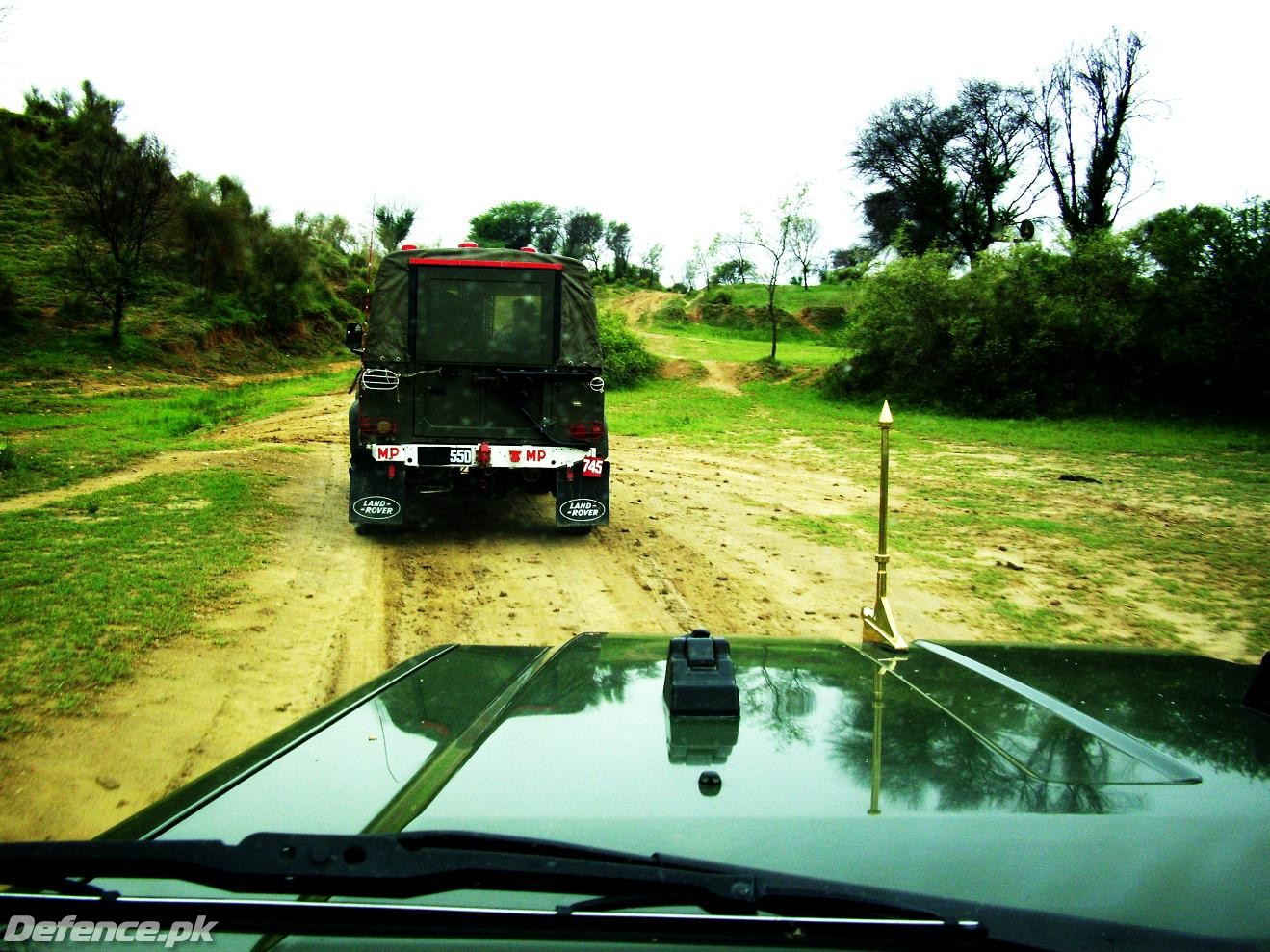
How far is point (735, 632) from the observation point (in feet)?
22.1

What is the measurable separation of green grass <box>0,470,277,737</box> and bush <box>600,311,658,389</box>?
19890 mm

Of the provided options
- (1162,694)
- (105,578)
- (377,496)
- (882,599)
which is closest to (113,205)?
(377,496)

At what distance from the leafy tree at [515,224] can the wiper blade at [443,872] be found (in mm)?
76084

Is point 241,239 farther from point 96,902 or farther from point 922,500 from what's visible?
point 96,902

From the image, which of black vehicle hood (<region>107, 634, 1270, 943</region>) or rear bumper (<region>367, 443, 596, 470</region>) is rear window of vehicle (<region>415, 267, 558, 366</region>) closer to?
rear bumper (<region>367, 443, 596, 470</region>)

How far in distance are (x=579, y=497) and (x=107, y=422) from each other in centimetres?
1319

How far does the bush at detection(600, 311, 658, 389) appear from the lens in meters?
30.7

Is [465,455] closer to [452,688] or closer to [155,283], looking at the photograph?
[452,688]

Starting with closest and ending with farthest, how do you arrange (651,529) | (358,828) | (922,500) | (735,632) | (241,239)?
(358,828) → (735,632) → (651,529) → (922,500) → (241,239)

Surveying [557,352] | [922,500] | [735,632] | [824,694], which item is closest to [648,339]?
[922,500]

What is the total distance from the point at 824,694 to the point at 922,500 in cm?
1037

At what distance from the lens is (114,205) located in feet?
105

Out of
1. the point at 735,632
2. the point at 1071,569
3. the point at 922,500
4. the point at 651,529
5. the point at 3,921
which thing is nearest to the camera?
the point at 3,921

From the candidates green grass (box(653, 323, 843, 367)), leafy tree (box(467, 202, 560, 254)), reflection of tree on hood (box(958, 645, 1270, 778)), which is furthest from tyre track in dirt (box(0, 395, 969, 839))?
leafy tree (box(467, 202, 560, 254))
